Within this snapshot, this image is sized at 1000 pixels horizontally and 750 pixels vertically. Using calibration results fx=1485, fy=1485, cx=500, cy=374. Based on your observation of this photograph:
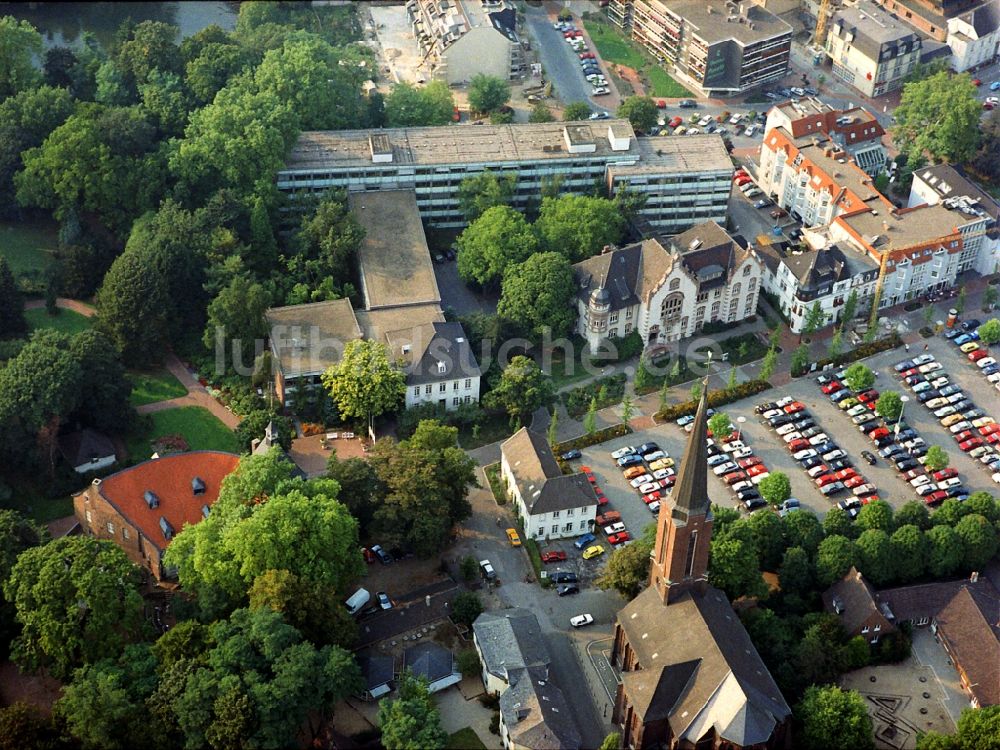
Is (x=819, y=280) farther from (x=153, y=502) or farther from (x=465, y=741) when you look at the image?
(x=153, y=502)

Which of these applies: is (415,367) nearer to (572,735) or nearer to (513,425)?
(513,425)

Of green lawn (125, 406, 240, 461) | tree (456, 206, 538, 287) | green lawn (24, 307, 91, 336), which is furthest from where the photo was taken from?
tree (456, 206, 538, 287)

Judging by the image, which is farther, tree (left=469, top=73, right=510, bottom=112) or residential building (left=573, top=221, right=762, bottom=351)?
tree (left=469, top=73, right=510, bottom=112)

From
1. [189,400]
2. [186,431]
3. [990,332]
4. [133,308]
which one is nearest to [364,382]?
[186,431]

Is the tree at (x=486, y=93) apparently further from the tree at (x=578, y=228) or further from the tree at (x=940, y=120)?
the tree at (x=940, y=120)

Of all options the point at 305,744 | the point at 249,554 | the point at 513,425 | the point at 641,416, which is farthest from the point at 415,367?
the point at 305,744

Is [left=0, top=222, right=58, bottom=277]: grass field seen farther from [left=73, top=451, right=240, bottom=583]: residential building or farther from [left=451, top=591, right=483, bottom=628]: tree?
[left=451, top=591, right=483, bottom=628]: tree

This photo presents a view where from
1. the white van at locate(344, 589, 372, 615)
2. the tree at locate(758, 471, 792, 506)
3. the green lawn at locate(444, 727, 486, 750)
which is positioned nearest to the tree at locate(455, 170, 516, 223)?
the tree at locate(758, 471, 792, 506)
